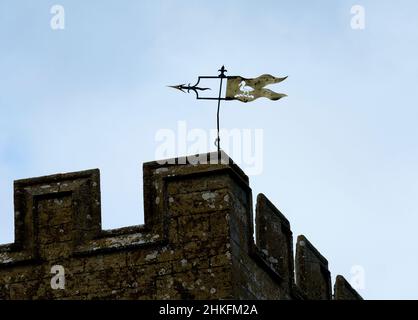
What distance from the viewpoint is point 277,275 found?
36.4 m

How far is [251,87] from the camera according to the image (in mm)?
36219

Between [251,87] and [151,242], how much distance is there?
7.21ft

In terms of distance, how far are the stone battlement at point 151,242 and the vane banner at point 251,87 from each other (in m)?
0.86

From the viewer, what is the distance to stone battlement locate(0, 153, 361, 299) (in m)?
35.1

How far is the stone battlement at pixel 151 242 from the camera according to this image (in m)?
35.1

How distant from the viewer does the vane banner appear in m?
36.1

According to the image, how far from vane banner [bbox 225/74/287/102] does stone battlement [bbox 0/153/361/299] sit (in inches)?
33.7

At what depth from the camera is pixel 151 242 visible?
35.3 meters

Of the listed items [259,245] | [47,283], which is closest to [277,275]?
[259,245]

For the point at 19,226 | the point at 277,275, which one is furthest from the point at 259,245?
the point at 19,226

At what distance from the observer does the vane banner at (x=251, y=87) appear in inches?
1421
